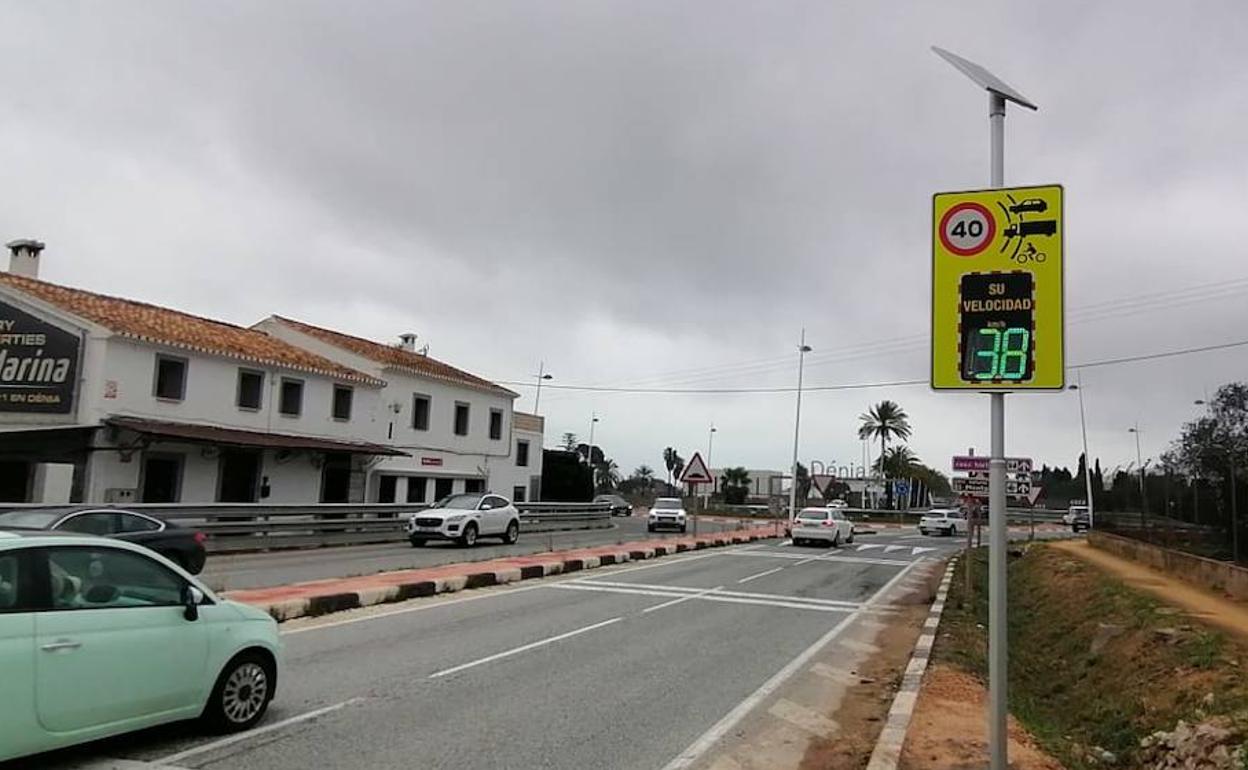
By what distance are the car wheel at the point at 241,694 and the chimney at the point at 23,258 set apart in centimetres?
3079

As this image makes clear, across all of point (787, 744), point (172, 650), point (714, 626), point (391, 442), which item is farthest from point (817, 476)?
point (172, 650)

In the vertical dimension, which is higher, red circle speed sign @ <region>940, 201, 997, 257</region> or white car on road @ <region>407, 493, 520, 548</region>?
red circle speed sign @ <region>940, 201, 997, 257</region>

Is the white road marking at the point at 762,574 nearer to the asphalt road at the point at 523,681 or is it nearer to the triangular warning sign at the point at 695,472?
the asphalt road at the point at 523,681

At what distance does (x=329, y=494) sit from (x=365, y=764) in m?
28.5

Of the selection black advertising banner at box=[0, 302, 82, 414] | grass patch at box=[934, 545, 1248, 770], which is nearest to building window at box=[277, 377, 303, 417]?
black advertising banner at box=[0, 302, 82, 414]

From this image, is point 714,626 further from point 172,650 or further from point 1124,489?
point 1124,489

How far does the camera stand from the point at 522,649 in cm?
1053

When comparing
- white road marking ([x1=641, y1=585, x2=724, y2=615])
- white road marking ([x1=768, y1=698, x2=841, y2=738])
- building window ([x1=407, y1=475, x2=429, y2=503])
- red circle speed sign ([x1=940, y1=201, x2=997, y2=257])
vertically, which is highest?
red circle speed sign ([x1=940, y1=201, x2=997, y2=257])

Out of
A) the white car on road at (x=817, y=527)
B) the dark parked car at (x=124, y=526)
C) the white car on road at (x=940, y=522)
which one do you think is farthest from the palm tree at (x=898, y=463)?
the dark parked car at (x=124, y=526)

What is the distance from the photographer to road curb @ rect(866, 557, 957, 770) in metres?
6.34

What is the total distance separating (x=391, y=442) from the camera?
36531 mm

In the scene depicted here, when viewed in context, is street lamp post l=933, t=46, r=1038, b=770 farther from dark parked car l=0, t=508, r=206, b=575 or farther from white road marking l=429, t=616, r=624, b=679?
dark parked car l=0, t=508, r=206, b=575

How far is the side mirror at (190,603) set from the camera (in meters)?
6.13

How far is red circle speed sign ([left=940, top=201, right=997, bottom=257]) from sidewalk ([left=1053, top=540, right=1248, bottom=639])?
337 inches
